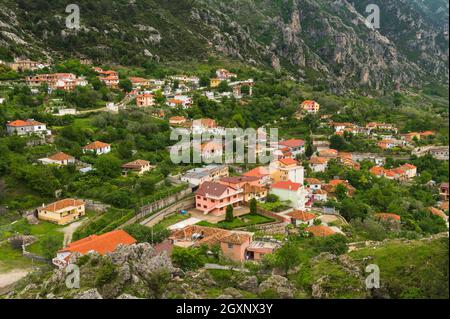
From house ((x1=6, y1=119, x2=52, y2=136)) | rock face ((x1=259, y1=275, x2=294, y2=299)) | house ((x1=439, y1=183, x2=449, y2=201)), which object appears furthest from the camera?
house ((x1=439, y1=183, x2=449, y2=201))

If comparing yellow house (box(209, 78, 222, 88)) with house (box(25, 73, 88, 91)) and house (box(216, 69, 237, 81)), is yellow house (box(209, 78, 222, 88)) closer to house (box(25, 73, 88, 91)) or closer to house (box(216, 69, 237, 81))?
house (box(216, 69, 237, 81))

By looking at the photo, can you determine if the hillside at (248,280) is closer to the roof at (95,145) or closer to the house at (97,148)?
the house at (97,148)

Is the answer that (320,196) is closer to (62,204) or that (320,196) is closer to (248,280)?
(62,204)

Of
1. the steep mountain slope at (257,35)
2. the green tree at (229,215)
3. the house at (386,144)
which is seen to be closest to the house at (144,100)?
the steep mountain slope at (257,35)

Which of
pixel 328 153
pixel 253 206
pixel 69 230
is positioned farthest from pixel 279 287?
pixel 328 153

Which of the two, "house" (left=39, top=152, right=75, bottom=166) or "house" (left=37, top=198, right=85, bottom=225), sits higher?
"house" (left=39, top=152, right=75, bottom=166)

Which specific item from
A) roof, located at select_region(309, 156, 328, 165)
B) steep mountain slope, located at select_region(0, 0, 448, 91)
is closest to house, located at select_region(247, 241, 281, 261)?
roof, located at select_region(309, 156, 328, 165)
